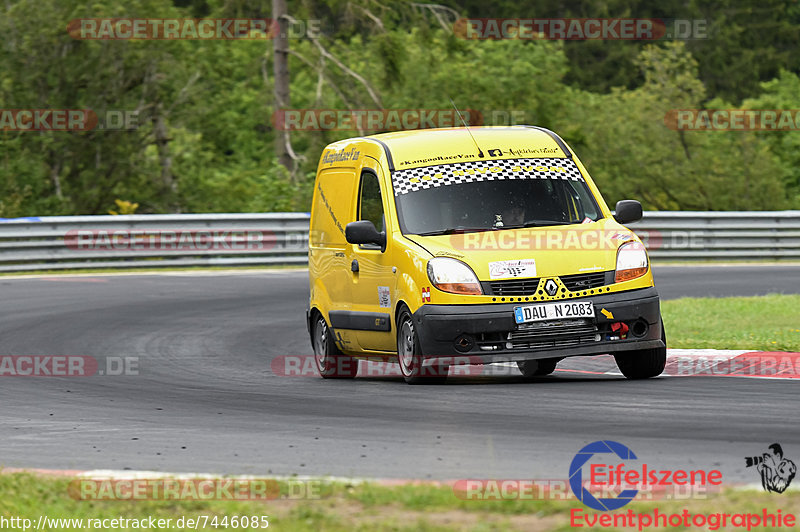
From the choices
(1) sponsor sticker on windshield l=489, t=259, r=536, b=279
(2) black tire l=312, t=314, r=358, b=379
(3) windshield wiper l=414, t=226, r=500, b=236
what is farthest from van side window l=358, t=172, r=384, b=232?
(1) sponsor sticker on windshield l=489, t=259, r=536, b=279

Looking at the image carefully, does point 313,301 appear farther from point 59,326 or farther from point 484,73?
point 484,73

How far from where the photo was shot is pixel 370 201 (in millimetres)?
11438

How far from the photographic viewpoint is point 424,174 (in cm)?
1110

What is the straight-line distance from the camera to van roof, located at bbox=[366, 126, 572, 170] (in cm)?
1120

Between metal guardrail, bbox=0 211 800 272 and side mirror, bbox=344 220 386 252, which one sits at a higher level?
side mirror, bbox=344 220 386 252

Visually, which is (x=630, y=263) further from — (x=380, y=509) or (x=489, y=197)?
(x=380, y=509)

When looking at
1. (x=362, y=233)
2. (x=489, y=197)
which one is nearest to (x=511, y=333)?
(x=489, y=197)

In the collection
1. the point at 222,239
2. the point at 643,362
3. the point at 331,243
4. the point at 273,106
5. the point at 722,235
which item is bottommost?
the point at 643,362

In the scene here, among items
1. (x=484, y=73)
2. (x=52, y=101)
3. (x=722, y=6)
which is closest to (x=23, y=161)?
(x=52, y=101)

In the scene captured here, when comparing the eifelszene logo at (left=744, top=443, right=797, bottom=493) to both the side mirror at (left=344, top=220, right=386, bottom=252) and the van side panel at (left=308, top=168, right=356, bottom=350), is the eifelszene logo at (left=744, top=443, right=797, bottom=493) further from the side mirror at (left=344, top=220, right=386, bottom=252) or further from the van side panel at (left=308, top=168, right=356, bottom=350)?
the van side panel at (left=308, top=168, right=356, bottom=350)

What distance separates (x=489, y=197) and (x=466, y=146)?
1.95ft

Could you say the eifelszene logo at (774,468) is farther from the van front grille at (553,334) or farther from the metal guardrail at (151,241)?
the metal guardrail at (151,241)

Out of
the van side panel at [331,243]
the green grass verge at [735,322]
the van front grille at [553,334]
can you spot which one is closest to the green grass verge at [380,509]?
the van front grille at [553,334]

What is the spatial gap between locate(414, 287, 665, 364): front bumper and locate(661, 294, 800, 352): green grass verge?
7.29 ft
